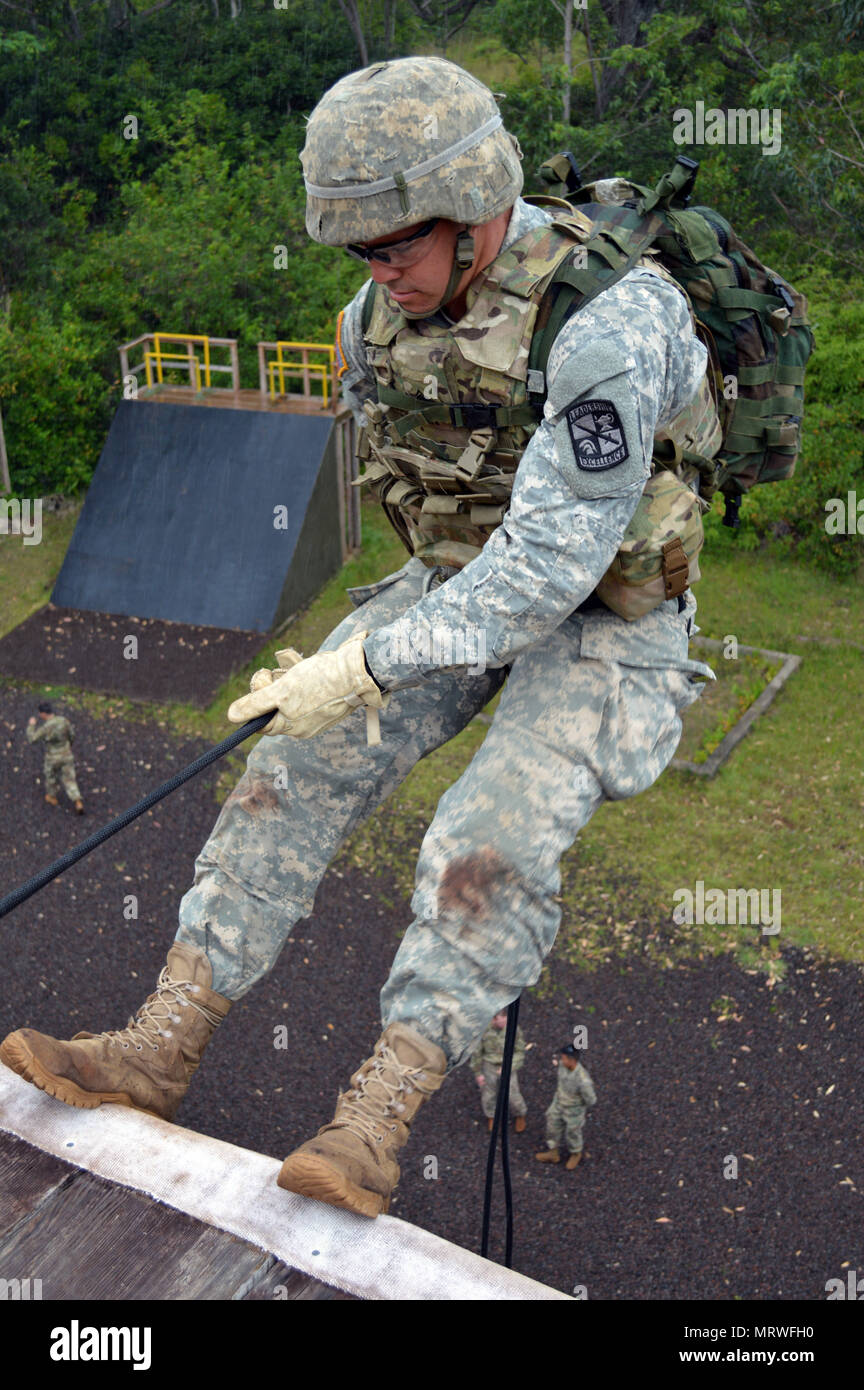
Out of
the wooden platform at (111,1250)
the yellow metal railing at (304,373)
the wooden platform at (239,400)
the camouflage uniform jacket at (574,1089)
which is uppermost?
the yellow metal railing at (304,373)

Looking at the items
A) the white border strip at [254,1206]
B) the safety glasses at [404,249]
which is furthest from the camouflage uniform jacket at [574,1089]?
the safety glasses at [404,249]

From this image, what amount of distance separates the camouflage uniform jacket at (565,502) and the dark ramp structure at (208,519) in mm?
11420

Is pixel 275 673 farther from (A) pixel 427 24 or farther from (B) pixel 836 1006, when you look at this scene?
(A) pixel 427 24

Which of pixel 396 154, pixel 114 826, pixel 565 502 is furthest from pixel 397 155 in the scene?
pixel 114 826

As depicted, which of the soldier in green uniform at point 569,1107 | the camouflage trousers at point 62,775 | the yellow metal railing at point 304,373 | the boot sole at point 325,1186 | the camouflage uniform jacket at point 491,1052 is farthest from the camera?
the yellow metal railing at point 304,373

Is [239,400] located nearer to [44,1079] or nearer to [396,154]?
[396,154]

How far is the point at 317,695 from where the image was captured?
4082 mm

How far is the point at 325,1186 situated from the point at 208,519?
13.0 meters

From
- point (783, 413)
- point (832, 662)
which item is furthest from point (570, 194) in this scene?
point (832, 662)

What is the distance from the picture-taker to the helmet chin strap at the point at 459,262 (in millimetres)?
4082

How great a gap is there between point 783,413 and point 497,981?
2209 millimetres

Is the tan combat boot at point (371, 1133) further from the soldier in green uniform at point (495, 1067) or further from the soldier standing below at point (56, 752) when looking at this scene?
the soldier standing below at point (56, 752)

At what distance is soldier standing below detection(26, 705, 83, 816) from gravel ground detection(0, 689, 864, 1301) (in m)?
0.54

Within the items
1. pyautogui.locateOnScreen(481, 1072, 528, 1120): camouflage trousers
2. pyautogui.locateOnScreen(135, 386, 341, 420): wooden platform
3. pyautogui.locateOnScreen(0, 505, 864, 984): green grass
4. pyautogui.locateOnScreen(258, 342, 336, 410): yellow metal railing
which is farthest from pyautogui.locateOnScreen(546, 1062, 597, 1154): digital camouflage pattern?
pyautogui.locateOnScreen(258, 342, 336, 410): yellow metal railing
